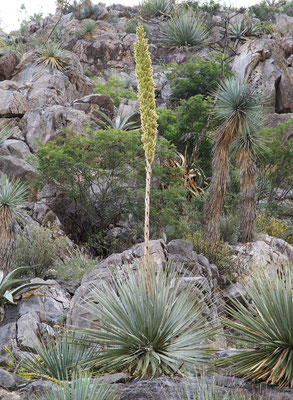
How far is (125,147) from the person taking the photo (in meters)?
15.3

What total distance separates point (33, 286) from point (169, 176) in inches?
292

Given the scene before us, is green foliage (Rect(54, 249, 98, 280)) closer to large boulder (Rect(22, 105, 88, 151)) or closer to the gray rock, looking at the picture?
large boulder (Rect(22, 105, 88, 151))

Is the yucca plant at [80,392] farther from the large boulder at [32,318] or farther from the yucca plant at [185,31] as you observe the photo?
the yucca plant at [185,31]

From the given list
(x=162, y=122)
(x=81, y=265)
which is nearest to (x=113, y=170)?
(x=81, y=265)

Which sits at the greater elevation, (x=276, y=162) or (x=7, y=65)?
(x=7, y=65)

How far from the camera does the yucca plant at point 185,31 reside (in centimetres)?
3156

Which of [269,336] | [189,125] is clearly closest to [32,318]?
A: [269,336]

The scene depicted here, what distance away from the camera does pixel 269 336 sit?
14.8 feet

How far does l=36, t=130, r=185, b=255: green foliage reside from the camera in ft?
49.6

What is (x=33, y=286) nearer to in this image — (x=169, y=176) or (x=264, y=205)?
(x=169, y=176)

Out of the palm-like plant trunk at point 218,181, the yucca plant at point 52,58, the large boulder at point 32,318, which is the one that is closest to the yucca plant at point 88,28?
the yucca plant at point 52,58

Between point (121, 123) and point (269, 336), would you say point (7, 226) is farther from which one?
point (121, 123)

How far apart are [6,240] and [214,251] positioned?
18.9ft

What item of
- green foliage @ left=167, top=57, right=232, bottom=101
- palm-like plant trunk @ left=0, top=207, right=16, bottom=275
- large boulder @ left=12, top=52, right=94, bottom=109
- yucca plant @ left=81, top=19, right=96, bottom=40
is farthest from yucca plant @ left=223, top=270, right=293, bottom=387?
yucca plant @ left=81, top=19, right=96, bottom=40
